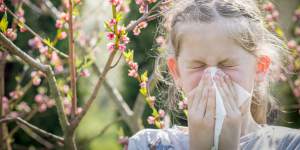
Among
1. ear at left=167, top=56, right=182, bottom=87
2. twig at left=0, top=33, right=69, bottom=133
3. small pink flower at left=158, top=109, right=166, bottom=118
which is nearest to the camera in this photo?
ear at left=167, top=56, right=182, bottom=87

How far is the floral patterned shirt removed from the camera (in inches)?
81.5

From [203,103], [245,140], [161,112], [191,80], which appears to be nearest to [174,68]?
[191,80]

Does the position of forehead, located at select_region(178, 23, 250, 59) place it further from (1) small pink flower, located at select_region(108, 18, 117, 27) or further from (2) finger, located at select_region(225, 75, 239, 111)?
(1) small pink flower, located at select_region(108, 18, 117, 27)

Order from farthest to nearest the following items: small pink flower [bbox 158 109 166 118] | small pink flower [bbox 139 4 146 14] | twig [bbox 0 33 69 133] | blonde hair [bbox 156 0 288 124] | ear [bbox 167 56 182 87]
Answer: small pink flower [bbox 158 109 166 118] < small pink flower [bbox 139 4 146 14] < twig [bbox 0 33 69 133] < ear [bbox 167 56 182 87] < blonde hair [bbox 156 0 288 124]

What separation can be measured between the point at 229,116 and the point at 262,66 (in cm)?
33

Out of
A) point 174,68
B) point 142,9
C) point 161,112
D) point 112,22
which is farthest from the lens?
point 161,112

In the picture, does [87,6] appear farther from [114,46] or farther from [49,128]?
[114,46]

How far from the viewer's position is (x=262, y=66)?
2131 mm

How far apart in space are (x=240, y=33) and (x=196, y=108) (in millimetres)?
335

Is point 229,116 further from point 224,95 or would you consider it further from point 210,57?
point 210,57

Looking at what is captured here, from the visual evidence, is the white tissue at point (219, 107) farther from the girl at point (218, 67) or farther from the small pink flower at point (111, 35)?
the small pink flower at point (111, 35)

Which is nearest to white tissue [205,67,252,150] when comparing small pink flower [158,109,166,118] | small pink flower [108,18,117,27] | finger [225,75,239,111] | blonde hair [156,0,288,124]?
finger [225,75,239,111]

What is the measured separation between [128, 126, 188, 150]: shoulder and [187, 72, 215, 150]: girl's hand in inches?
8.8

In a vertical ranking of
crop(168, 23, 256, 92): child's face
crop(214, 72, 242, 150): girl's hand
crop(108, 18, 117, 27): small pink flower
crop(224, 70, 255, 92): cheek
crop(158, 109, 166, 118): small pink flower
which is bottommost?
crop(158, 109, 166, 118): small pink flower
